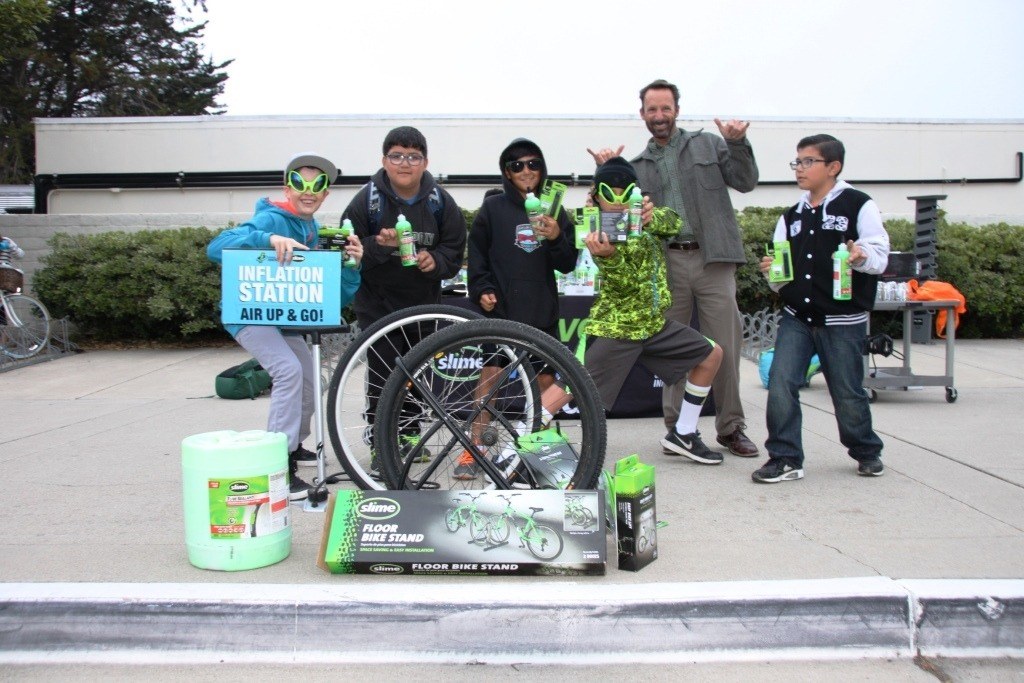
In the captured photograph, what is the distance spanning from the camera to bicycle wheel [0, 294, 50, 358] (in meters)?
10.2

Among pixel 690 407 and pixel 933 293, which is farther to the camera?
pixel 933 293

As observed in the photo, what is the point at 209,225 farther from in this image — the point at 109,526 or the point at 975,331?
the point at 975,331

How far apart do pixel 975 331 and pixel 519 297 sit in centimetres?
886

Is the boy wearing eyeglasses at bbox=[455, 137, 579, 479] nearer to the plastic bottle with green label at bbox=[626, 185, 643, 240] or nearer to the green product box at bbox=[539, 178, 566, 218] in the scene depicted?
the green product box at bbox=[539, 178, 566, 218]

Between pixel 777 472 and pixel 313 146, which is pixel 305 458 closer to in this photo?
pixel 777 472

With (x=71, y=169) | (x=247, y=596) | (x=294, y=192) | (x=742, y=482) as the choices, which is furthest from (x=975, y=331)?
(x=71, y=169)

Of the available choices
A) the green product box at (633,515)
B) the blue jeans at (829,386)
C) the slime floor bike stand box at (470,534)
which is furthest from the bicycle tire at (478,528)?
the blue jeans at (829,386)

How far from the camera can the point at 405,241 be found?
15.0ft

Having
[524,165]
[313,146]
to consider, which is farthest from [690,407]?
[313,146]

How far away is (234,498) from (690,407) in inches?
115

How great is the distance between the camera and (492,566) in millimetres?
3283

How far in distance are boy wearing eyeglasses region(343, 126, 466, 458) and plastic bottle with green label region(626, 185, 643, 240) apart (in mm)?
1163

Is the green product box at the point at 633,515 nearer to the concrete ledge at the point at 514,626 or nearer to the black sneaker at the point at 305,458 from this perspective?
the concrete ledge at the point at 514,626

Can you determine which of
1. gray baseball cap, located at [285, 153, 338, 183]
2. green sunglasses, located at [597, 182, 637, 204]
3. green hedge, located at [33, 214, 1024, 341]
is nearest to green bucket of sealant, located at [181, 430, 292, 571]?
gray baseball cap, located at [285, 153, 338, 183]
